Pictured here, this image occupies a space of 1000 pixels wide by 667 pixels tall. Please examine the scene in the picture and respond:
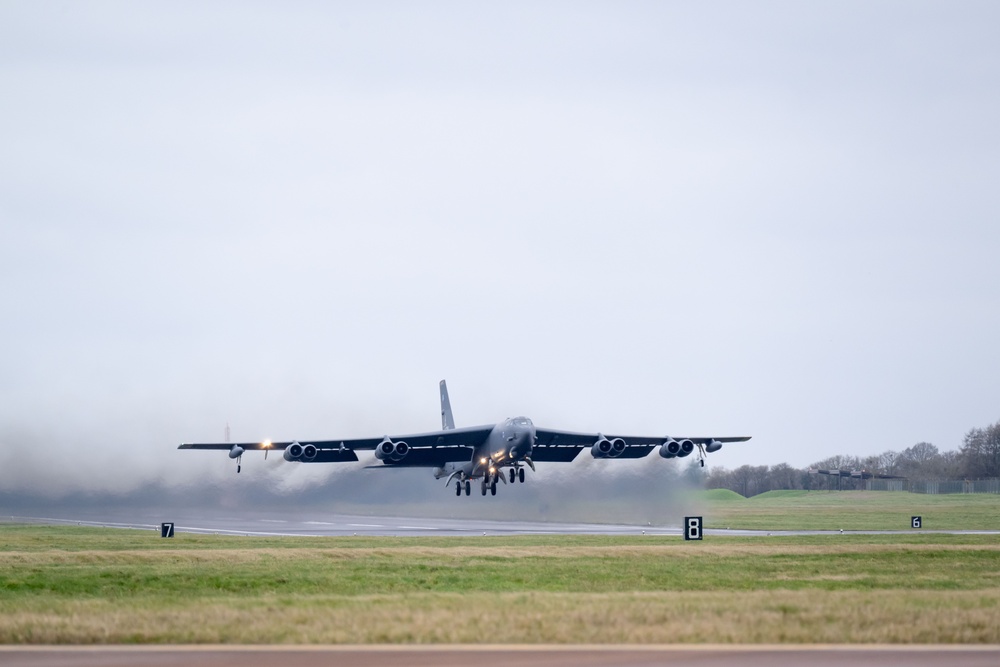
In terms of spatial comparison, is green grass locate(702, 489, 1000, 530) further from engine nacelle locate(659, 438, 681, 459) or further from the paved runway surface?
the paved runway surface

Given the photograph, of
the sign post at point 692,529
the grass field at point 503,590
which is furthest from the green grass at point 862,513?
the grass field at point 503,590

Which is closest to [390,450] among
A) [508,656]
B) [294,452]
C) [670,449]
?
[294,452]

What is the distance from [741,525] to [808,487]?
82371 millimetres

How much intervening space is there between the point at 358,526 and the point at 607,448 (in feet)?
44.8

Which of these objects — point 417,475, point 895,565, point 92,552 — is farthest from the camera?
point 417,475

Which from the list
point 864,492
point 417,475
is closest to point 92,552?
point 417,475

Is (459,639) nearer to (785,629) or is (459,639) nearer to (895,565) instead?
(785,629)

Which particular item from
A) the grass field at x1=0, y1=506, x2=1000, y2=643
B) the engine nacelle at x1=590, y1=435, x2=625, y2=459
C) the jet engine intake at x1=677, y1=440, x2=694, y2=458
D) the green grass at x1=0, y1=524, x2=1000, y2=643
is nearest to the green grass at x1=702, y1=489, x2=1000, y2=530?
the jet engine intake at x1=677, y1=440, x2=694, y2=458

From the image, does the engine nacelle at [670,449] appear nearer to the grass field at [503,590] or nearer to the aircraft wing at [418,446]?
the aircraft wing at [418,446]

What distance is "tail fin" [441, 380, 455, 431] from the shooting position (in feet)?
Answer: 244

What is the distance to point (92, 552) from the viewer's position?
3434cm

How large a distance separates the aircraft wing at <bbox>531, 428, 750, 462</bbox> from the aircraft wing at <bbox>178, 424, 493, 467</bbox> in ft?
13.2

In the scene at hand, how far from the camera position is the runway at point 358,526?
49031 millimetres

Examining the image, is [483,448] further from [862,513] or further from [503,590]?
[503,590]
